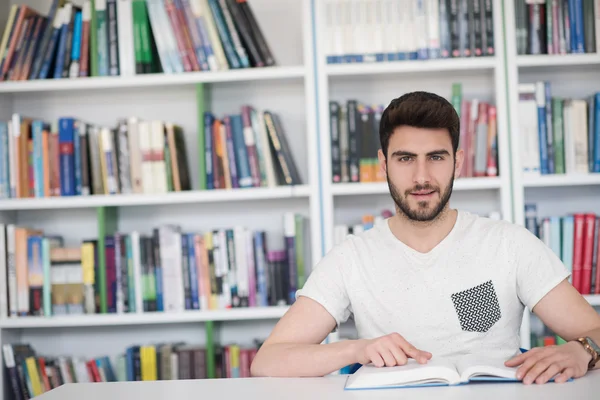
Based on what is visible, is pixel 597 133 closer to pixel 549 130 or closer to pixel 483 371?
pixel 549 130

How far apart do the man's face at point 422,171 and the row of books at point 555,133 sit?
124 cm

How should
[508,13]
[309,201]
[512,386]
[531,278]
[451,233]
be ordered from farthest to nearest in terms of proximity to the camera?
[309,201]
[508,13]
[451,233]
[531,278]
[512,386]

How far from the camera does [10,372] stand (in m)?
3.17

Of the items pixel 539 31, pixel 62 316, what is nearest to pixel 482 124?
pixel 539 31

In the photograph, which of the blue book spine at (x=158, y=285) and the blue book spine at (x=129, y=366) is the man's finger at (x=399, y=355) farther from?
the blue book spine at (x=129, y=366)

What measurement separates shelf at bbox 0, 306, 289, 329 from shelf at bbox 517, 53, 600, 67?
1.32m

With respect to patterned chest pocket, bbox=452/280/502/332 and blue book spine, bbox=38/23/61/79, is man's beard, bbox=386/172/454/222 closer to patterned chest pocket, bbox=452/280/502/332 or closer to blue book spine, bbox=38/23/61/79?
patterned chest pocket, bbox=452/280/502/332

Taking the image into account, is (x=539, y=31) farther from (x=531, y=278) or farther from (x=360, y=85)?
(x=531, y=278)

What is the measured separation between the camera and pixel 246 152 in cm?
310

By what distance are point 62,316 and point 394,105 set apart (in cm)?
181

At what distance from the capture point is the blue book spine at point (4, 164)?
3.17 metres

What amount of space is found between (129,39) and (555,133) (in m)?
1.70

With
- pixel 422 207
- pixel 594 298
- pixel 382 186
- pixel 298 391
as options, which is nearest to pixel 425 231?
pixel 422 207

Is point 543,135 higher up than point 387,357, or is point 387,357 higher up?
point 543,135
